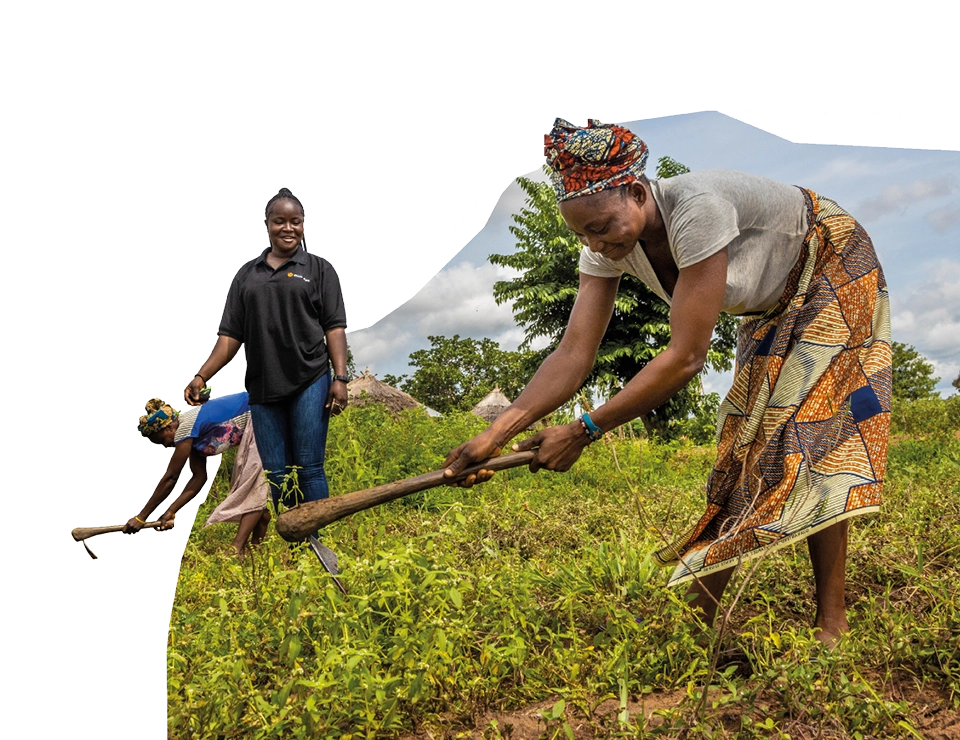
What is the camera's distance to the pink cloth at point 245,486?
277 cm

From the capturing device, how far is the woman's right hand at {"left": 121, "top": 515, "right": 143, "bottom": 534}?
244 cm

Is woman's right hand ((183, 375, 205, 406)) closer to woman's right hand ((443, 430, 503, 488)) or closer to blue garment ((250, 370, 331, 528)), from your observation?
blue garment ((250, 370, 331, 528))

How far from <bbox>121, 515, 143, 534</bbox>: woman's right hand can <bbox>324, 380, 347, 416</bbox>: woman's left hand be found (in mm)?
753

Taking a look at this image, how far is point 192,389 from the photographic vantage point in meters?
2.55

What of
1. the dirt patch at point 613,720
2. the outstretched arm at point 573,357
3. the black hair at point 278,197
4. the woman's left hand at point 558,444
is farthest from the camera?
the black hair at point 278,197

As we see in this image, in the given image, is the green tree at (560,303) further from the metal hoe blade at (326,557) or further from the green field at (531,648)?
the metal hoe blade at (326,557)

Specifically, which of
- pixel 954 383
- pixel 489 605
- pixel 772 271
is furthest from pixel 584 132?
pixel 954 383

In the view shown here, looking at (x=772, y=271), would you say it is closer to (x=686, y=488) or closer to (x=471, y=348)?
(x=471, y=348)

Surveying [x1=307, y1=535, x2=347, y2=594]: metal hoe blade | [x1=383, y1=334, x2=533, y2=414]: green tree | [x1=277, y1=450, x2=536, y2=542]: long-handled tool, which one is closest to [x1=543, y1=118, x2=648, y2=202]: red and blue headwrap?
[x1=277, y1=450, x2=536, y2=542]: long-handled tool

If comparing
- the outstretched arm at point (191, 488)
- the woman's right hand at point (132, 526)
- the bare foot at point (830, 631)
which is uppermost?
the outstretched arm at point (191, 488)

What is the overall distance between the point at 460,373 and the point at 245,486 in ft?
3.00

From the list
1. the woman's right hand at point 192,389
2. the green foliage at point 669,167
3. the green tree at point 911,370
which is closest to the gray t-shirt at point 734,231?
the green foliage at point 669,167

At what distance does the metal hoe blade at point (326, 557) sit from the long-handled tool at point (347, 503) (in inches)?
7.6

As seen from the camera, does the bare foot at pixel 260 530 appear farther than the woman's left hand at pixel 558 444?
Yes
